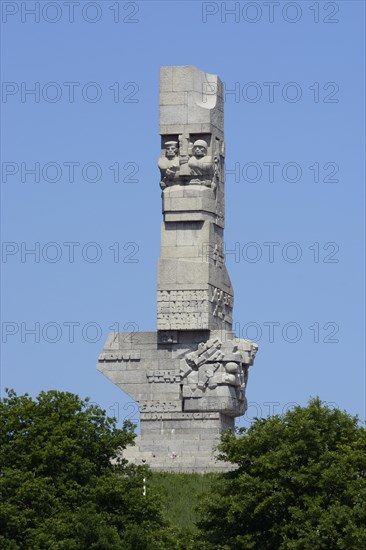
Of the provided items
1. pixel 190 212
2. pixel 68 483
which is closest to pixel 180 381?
pixel 190 212

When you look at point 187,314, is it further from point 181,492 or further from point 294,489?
point 294,489

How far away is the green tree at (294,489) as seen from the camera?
56000 millimetres

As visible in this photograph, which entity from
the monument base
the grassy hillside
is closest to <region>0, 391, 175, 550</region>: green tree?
the grassy hillside

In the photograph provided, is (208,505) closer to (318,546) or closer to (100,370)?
(318,546)

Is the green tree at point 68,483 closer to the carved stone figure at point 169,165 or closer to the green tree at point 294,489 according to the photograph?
the green tree at point 294,489

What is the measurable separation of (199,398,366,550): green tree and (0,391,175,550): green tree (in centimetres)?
166

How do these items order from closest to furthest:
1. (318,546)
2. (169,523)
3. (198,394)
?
(318,546) < (169,523) < (198,394)

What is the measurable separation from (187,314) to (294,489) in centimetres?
1730

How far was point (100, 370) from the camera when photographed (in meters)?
74.7

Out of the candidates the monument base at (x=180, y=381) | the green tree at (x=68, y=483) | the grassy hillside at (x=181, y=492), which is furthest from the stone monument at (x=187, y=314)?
the green tree at (x=68, y=483)

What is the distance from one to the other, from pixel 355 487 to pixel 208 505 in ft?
11.2

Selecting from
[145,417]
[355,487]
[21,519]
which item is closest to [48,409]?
[21,519]

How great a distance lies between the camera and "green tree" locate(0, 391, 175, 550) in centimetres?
5725

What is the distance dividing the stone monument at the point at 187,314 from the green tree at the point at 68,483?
12.7 meters
